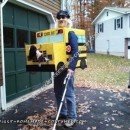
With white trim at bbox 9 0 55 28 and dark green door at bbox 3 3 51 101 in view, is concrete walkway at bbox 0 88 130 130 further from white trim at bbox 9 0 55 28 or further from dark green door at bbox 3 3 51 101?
white trim at bbox 9 0 55 28

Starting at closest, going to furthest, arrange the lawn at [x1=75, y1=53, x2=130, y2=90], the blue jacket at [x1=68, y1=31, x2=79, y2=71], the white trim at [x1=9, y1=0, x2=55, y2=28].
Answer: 1. the blue jacket at [x1=68, y1=31, x2=79, y2=71]
2. the white trim at [x1=9, y1=0, x2=55, y2=28]
3. the lawn at [x1=75, y1=53, x2=130, y2=90]

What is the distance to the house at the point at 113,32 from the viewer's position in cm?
3509

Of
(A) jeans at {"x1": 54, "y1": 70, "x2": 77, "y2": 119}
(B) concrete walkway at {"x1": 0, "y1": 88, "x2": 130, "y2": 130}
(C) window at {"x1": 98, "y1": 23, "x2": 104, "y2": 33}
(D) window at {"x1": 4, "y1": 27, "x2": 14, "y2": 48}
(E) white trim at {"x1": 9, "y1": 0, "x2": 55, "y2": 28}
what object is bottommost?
(B) concrete walkway at {"x1": 0, "y1": 88, "x2": 130, "y2": 130}

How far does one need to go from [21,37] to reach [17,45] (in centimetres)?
45

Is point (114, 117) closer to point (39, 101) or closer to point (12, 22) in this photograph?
point (39, 101)

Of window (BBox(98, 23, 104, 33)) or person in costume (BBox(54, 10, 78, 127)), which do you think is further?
window (BBox(98, 23, 104, 33))

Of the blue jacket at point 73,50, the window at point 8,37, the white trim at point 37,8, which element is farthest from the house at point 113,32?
the blue jacket at point 73,50

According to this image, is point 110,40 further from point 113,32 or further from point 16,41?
point 16,41

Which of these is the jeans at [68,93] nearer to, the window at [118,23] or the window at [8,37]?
the window at [8,37]

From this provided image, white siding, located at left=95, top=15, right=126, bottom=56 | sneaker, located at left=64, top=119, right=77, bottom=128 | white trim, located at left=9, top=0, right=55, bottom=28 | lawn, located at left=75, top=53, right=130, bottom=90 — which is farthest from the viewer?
white siding, located at left=95, top=15, right=126, bottom=56

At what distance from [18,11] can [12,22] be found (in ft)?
1.83

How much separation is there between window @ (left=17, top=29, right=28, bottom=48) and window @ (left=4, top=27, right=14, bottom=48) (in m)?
0.47

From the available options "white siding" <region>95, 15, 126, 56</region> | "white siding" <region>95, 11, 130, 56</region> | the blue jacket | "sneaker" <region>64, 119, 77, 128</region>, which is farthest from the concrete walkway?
"white siding" <region>95, 15, 126, 56</region>

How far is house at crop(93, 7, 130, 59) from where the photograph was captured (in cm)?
3509
